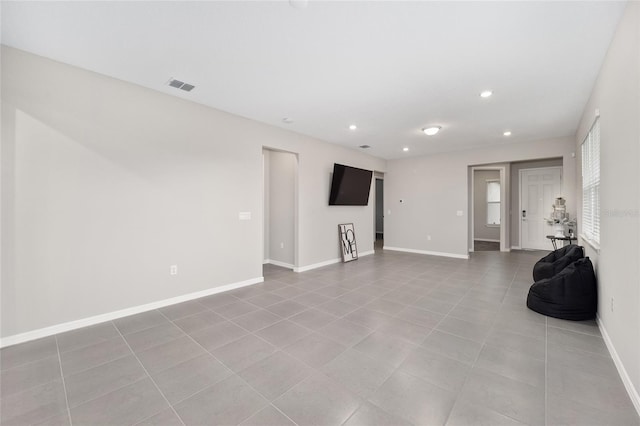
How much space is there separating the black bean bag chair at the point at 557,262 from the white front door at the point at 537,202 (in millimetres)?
3882

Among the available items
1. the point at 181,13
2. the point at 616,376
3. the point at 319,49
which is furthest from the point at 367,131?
the point at 616,376

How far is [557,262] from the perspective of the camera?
3.99m

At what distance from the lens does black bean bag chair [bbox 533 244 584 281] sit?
382cm

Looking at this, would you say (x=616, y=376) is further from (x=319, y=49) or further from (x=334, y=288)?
(x=319, y=49)

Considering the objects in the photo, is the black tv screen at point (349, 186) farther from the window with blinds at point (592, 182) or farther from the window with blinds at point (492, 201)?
the window with blinds at point (492, 201)

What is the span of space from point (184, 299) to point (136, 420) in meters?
2.18

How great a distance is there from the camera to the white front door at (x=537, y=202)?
7471 mm

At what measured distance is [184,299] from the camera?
3689mm

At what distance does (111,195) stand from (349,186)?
173 inches

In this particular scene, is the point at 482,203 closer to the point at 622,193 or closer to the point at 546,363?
the point at 622,193

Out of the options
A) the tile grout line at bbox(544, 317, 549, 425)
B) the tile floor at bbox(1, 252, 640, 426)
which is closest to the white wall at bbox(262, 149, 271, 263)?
the tile floor at bbox(1, 252, 640, 426)

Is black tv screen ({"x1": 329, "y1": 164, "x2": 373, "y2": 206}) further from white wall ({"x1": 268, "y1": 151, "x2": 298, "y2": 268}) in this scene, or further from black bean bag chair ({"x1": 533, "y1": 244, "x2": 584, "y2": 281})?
black bean bag chair ({"x1": 533, "y1": 244, "x2": 584, "y2": 281})

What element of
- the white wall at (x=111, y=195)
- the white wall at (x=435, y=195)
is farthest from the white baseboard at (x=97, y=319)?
the white wall at (x=435, y=195)

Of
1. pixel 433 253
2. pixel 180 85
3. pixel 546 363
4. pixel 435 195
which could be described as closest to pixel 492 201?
pixel 435 195
